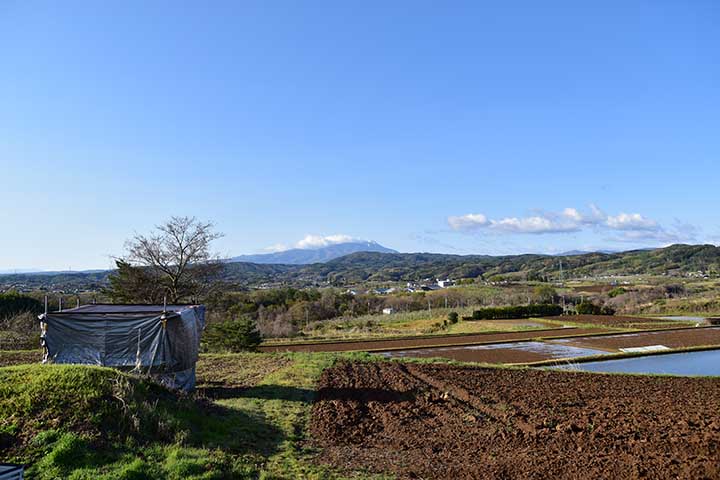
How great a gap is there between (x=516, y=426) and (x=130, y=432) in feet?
23.0

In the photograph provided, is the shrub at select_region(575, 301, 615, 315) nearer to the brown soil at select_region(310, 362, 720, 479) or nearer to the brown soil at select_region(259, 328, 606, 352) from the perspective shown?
the brown soil at select_region(259, 328, 606, 352)

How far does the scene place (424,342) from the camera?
3141cm

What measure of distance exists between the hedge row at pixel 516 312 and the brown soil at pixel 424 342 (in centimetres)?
1013

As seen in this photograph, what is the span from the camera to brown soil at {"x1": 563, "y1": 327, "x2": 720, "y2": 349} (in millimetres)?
27484

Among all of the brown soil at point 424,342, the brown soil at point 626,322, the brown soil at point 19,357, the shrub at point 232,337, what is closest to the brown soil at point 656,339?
the brown soil at point 424,342

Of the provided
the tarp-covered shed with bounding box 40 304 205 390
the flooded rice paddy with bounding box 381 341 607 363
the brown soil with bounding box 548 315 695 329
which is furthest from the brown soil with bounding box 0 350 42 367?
the brown soil with bounding box 548 315 695 329

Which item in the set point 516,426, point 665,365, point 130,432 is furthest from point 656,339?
point 130,432

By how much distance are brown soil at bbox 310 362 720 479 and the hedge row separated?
3039cm

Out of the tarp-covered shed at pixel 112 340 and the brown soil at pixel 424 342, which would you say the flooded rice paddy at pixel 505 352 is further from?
the tarp-covered shed at pixel 112 340

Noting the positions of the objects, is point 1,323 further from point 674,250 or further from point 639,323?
point 674,250

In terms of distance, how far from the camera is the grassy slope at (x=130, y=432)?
22.4 ft

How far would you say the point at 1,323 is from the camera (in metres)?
30.5

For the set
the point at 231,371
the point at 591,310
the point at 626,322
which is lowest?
the point at 626,322

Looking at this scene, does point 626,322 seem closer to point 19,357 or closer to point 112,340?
point 112,340
